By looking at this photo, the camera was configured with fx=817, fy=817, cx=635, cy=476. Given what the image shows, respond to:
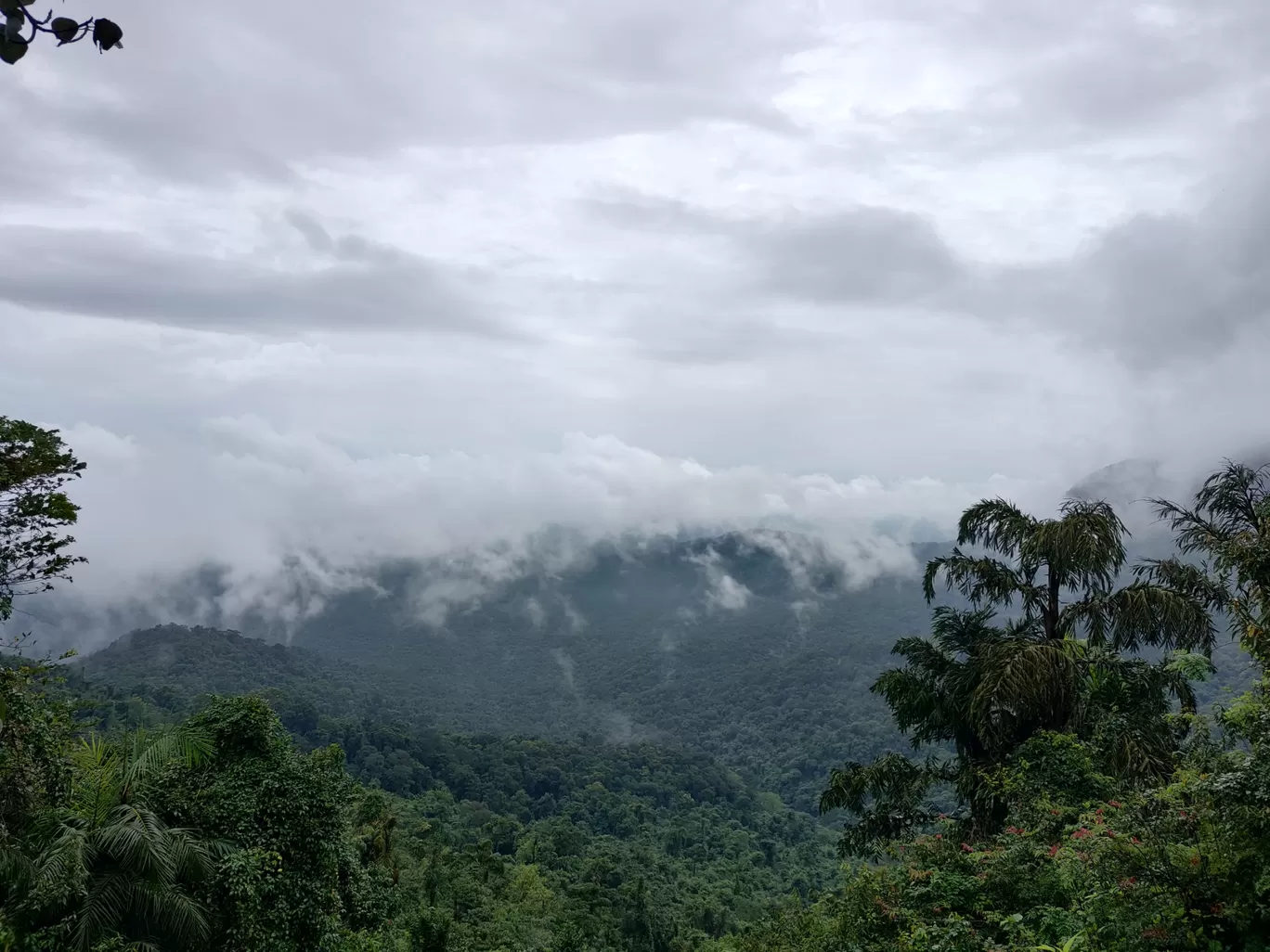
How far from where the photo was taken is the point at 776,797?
315 feet

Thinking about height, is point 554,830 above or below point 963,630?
below

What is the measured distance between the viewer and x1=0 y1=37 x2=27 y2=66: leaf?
109 inches

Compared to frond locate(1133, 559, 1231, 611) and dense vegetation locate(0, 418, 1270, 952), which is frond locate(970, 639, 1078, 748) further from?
frond locate(1133, 559, 1231, 611)

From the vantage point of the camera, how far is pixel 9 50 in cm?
279

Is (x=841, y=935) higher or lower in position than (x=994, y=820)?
lower

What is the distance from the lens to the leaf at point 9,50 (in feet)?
9.10

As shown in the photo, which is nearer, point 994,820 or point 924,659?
point 994,820

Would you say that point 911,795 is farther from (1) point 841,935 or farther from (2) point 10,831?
(2) point 10,831

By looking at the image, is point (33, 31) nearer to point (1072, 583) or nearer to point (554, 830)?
point (1072, 583)

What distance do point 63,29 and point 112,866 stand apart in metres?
9.89

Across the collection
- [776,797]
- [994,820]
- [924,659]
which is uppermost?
[924,659]

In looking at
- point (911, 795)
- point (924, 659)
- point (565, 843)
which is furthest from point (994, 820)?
point (565, 843)

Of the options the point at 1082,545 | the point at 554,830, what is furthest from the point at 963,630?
the point at 554,830

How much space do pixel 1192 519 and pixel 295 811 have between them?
12.4 metres
